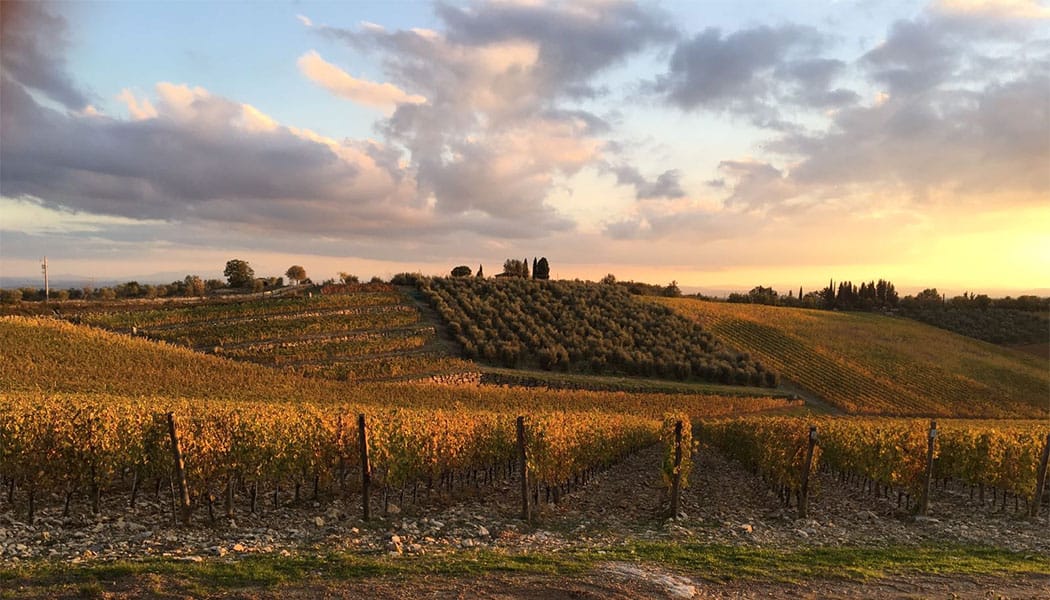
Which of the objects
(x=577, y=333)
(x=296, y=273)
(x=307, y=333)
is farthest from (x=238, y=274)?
(x=577, y=333)

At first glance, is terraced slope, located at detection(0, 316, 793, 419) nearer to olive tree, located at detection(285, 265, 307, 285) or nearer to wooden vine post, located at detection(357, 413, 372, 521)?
wooden vine post, located at detection(357, 413, 372, 521)

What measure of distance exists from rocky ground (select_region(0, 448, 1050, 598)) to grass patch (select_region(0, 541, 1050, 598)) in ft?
1.94

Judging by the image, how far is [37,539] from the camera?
444 inches

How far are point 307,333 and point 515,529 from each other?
47927 millimetres

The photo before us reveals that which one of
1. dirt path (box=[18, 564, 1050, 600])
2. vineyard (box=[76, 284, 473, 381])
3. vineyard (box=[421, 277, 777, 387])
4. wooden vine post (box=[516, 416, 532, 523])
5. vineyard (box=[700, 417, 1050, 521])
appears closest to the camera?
dirt path (box=[18, 564, 1050, 600])

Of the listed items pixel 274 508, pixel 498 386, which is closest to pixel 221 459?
pixel 274 508

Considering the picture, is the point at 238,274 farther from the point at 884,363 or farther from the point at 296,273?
the point at 884,363

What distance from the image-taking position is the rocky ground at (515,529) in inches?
420

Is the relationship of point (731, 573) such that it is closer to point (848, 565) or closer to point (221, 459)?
point (848, 565)

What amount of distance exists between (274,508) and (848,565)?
1382cm

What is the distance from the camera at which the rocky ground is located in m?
10.7

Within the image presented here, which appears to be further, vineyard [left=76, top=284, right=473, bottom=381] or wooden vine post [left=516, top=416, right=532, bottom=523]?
vineyard [left=76, top=284, right=473, bottom=381]

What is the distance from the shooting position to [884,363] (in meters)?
66.0

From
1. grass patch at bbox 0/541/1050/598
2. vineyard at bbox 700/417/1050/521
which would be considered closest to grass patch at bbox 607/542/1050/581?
grass patch at bbox 0/541/1050/598
